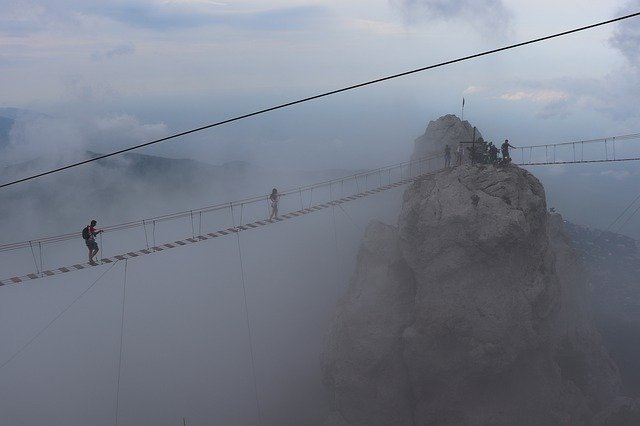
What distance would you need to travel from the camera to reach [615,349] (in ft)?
213

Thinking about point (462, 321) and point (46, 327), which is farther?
point (46, 327)

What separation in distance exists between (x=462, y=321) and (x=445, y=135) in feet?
97.5

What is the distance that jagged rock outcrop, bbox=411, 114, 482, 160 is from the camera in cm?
5525

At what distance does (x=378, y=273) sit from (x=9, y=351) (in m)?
77.3

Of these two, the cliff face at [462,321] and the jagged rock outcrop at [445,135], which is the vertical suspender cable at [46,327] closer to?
the jagged rock outcrop at [445,135]

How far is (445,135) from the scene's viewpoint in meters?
56.0

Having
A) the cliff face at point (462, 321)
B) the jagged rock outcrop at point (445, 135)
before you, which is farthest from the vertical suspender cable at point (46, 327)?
the cliff face at point (462, 321)

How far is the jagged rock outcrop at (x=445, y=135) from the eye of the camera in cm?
5525

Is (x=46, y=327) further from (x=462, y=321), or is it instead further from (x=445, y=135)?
(x=462, y=321)

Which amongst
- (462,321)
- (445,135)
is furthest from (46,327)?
(462,321)

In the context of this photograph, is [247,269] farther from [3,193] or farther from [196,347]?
[3,193]

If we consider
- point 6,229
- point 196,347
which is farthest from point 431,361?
point 6,229

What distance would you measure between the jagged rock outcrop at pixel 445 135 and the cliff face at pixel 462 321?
64.8 ft

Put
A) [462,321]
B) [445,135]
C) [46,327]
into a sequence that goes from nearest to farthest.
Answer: [462,321]
[445,135]
[46,327]
